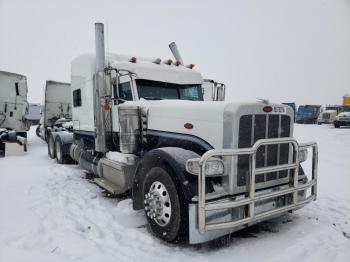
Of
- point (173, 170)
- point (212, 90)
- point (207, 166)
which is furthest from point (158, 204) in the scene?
point (212, 90)

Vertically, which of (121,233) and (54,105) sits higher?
(54,105)

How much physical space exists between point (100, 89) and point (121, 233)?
9.19ft

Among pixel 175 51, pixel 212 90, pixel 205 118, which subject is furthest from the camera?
pixel 175 51

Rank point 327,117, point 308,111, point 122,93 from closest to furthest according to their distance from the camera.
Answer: point 122,93, point 327,117, point 308,111

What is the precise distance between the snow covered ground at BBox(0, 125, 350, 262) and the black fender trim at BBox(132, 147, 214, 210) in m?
0.63

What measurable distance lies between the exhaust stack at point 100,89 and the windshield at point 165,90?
74cm

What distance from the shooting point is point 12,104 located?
12.8 meters

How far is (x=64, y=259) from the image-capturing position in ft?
10.4

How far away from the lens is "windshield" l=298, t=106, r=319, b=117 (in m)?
36.6

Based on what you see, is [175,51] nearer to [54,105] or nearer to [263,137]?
[263,137]

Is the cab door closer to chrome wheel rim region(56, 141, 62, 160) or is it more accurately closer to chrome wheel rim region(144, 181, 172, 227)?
chrome wheel rim region(144, 181, 172, 227)

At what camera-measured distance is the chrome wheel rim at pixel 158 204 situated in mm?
3654

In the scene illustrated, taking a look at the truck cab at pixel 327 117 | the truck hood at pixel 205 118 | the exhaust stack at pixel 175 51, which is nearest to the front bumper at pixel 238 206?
the truck hood at pixel 205 118

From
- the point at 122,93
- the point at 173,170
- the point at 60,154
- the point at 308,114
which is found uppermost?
the point at 122,93
